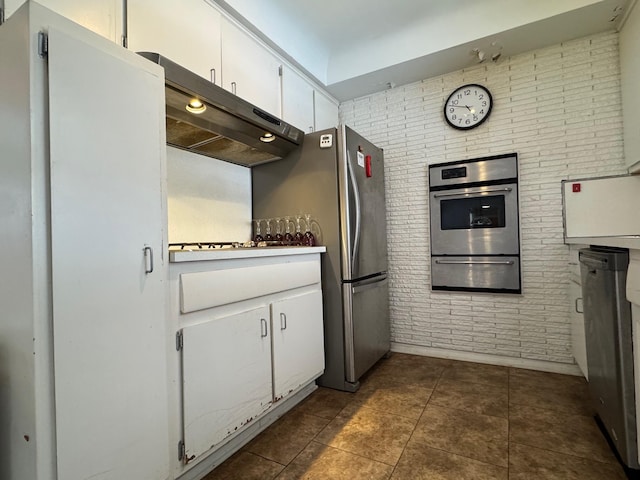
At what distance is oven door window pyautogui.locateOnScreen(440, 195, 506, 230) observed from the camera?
277cm

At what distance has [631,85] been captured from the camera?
220 cm

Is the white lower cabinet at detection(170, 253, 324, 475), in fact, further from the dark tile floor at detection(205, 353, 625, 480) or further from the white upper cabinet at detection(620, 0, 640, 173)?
the white upper cabinet at detection(620, 0, 640, 173)

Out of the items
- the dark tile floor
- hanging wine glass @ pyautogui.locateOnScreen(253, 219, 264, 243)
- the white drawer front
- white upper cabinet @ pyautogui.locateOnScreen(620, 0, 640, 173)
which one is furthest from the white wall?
white upper cabinet @ pyautogui.locateOnScreen(620, 0, 640, 173)

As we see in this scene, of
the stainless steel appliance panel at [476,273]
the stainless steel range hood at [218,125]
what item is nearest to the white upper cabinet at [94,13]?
the stainless steel range hood at [218,125]

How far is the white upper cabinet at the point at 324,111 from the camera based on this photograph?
3145mm

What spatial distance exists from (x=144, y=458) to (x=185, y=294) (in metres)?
0.59

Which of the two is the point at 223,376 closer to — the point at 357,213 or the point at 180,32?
the point at 357,213

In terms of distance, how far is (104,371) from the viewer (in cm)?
106

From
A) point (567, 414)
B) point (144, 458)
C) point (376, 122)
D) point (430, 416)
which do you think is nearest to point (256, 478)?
point (144, 458)

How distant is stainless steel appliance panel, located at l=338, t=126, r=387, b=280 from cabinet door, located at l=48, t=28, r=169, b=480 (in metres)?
1.32

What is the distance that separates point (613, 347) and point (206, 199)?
7.99 feet

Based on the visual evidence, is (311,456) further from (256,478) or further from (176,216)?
(176,216)

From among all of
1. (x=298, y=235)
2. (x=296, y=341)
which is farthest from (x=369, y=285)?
(x=296, y=341)

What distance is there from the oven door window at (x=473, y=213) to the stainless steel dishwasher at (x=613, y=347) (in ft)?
3.57
